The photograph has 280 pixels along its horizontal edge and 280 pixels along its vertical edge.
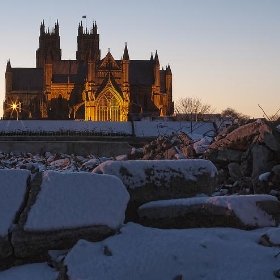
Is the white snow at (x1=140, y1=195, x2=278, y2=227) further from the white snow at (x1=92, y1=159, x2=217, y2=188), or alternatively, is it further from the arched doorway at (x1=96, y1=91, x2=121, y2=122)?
the arched doorway at (x1=96, y1=91, x2=121, y2=122)

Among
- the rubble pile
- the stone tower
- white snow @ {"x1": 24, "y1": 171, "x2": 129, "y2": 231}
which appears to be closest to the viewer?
white snow @ {"x1": 24, "y1": 171, "x2": 129, "y2": 231}

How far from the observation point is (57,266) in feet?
18.0

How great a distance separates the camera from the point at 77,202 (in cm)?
609

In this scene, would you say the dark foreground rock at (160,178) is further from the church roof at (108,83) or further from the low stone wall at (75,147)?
the church roof at (108,83)

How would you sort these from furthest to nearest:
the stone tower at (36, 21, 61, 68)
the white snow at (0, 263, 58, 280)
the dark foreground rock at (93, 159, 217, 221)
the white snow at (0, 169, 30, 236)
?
the stone tower at (36, 21, 61, 68)
the dark foreground rock at (93, 159, 217, 221)
the white snow at (0, 169, 30, 236)
the white snow at (0, 263, 58, 280)

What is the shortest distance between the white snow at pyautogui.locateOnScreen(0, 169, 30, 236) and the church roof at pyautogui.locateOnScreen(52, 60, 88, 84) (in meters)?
81.9

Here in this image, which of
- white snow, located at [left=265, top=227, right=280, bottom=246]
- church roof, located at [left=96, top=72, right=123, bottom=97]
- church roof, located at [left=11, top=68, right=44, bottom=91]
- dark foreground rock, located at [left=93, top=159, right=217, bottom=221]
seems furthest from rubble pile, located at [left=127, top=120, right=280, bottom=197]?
church roof, located at [left=11, top=68, right=44, bottom=91]

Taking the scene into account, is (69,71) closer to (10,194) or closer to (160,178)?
(160,178)

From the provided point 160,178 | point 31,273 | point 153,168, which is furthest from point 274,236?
point 31,273

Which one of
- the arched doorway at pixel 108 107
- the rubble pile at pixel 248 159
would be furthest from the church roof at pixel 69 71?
the rubble pile at pixel 248 159

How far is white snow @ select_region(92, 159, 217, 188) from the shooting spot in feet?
23.5

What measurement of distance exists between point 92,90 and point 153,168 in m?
73.8

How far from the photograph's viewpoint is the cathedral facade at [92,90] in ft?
257

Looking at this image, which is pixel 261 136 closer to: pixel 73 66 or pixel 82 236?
pixel 82 236
